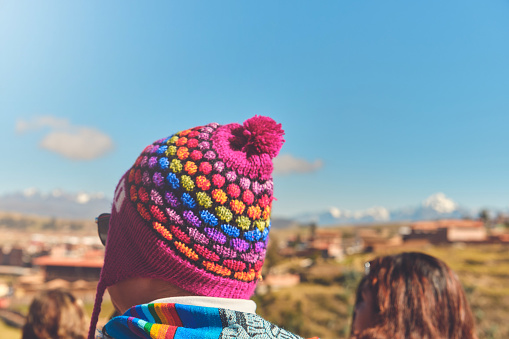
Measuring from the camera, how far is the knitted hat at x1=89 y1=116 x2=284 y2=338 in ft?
4.28

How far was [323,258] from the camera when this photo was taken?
47.2 meters

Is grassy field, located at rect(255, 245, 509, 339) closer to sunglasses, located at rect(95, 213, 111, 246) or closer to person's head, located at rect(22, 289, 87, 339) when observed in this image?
person's head, located at rect(22, 289, 87, 339)

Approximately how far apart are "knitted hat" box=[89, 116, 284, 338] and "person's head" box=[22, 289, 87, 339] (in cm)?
189

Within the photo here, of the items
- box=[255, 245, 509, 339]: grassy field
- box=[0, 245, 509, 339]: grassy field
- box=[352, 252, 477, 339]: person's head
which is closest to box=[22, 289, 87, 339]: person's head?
box=[352, 252, 477, 339]: person's head

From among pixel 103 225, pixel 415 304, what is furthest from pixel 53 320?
pixel 415 304

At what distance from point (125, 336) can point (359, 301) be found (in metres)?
1.71

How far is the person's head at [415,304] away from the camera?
7.71 feet

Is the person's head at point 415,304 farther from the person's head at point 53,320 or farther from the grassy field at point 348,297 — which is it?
the grassy field at point 348,297

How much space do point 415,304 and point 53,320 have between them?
96.9 inches

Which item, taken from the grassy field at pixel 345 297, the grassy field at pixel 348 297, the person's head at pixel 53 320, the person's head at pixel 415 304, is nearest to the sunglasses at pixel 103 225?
the person's head at pixel 415 304

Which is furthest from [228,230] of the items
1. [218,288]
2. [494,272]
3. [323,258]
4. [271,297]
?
[323,258]

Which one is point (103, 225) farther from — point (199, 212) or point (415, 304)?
point (415, 304)

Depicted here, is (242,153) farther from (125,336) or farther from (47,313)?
(47,313)

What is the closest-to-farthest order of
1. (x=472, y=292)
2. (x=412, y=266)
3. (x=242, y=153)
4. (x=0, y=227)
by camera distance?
(x=242, y=153) → (x=412, y=266) → (x=472, y=292) → (x=0, y=227)
